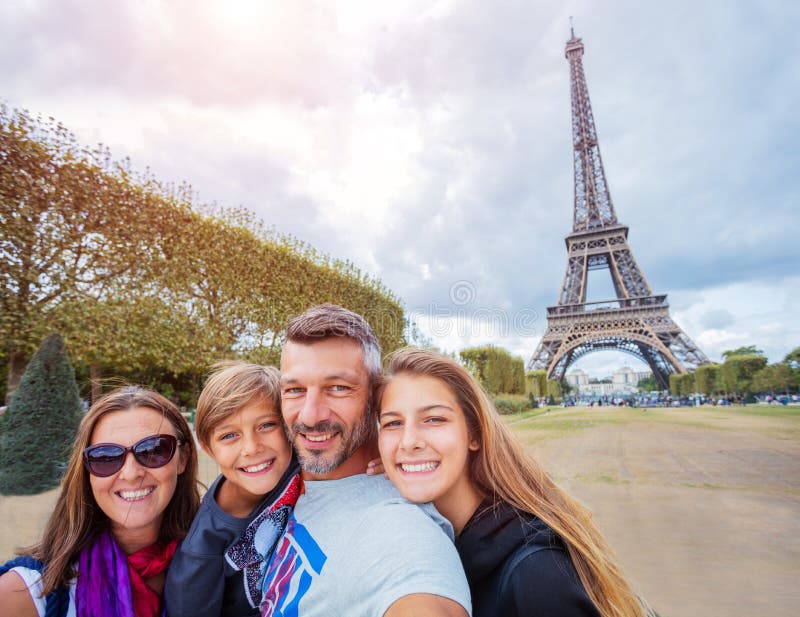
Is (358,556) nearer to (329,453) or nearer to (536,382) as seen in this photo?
(329,453)

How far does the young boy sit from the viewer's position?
70.9 inches

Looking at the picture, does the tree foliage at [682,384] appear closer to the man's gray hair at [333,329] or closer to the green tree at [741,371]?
the green tree at [741,371]

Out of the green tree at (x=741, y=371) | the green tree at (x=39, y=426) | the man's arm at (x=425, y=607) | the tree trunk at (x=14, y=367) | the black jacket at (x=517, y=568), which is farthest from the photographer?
the green tree at (x=741, y=371)

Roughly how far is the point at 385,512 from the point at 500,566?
459 millimetres

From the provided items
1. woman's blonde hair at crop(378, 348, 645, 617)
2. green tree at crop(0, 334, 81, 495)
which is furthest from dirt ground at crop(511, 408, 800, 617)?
green tree at crop(0, 334, 81, 495)

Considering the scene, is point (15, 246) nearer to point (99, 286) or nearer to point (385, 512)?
point (99, 286)

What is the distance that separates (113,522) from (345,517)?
130 centimetres

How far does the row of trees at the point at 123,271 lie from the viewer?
21.8ft

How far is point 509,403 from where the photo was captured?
24.0 meters

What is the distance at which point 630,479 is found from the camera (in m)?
7.75

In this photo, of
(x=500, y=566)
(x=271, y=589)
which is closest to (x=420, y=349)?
(x=500, y=566)

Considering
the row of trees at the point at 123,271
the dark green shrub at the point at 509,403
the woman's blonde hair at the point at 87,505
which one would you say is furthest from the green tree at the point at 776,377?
the woman's blonde hair at the point at 87,505

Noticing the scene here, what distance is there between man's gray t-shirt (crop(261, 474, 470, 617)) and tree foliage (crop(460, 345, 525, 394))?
2201 cm

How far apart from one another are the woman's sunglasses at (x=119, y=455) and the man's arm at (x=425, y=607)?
1.47 m
